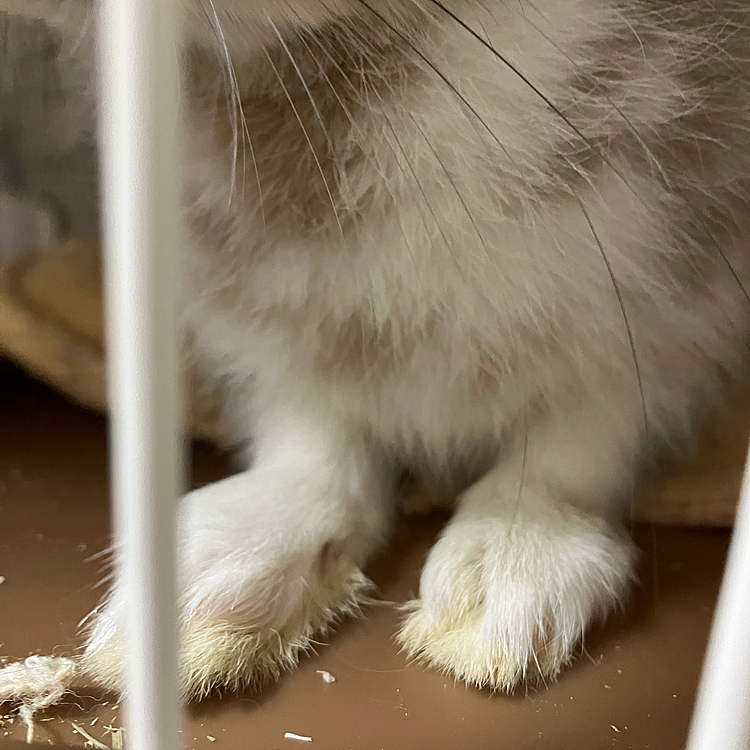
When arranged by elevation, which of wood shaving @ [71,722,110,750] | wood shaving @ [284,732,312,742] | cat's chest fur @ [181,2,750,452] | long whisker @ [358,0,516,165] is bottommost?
wood shaving @ [71,722,110,750]

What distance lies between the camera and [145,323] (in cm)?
30

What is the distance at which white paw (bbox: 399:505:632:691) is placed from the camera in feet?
1.64

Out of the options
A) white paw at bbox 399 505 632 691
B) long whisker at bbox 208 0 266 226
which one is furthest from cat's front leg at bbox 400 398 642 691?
long whisker at bbox 208 0 266 226

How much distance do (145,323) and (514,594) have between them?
0.32m

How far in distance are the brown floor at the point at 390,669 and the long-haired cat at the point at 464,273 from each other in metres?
0.02

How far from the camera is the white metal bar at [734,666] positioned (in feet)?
0.93

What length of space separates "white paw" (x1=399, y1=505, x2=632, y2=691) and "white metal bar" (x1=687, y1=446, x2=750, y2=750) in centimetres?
21

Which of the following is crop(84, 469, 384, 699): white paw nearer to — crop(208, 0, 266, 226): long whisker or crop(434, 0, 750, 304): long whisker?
crop(208, 0, 266, 226): long whisker

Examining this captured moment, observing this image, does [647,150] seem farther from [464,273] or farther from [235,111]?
[235,111]

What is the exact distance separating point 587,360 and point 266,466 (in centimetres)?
26

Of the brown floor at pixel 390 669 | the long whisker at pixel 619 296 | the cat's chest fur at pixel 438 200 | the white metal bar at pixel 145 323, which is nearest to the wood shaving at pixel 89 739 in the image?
the brown floor at pixel 390 669

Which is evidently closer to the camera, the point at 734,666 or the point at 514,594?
the point at 734,666

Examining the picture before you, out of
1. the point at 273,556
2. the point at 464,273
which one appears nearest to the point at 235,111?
the point at 464,273

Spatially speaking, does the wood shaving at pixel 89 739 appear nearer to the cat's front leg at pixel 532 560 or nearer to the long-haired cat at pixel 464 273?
the long-haired cat at pixel 464 273
